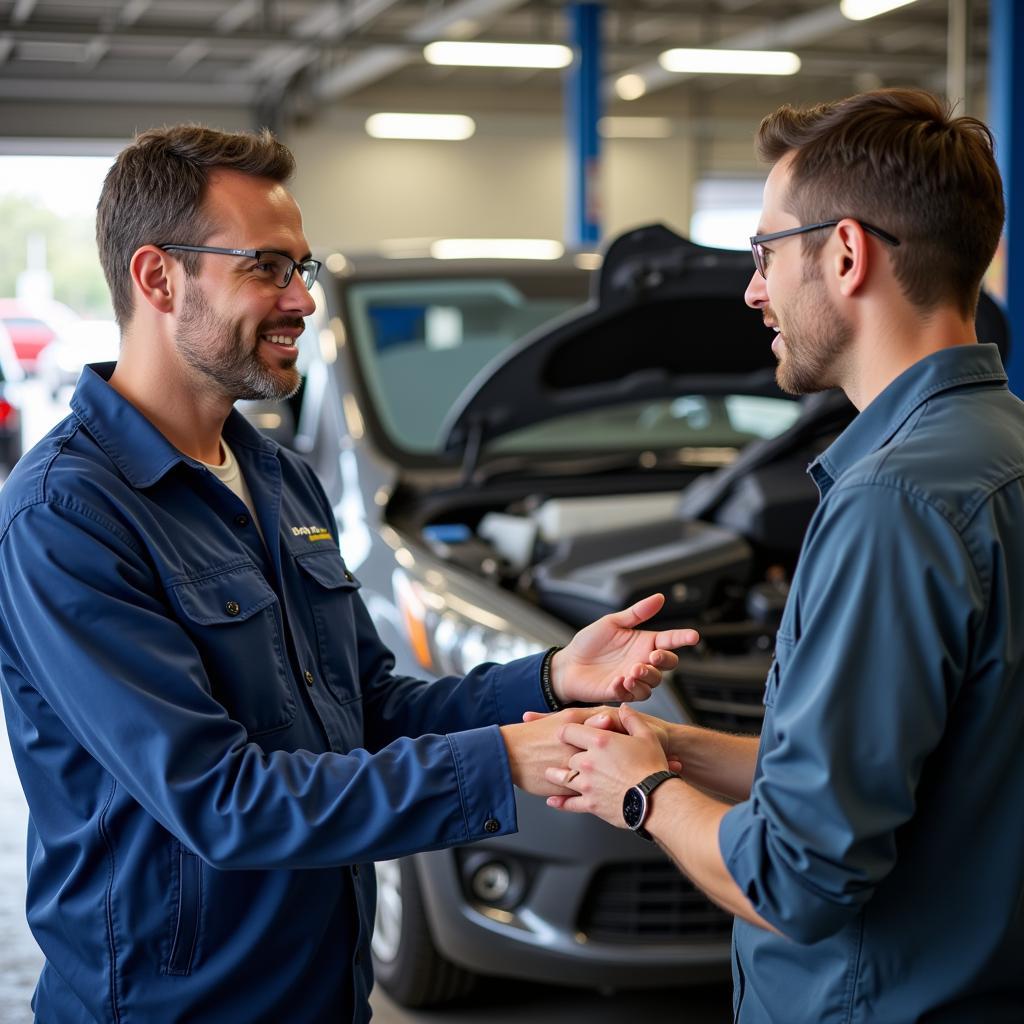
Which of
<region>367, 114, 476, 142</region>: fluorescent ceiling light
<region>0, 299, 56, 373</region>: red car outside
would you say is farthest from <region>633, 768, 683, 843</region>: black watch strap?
<region>0, 299, 56, 373</region>: red car outside

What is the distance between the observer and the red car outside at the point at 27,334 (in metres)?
21.9

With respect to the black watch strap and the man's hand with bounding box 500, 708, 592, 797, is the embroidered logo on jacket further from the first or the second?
the black watch strap

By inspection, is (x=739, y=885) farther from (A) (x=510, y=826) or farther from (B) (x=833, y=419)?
(B) (x=833, y=419)

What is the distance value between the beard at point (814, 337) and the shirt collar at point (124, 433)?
0.79 m

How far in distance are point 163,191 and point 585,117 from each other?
453 inches

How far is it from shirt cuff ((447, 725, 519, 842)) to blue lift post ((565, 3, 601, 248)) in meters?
11.4

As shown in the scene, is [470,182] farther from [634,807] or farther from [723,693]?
[634,807]

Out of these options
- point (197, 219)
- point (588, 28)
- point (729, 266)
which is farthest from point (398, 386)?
point (588, 28)

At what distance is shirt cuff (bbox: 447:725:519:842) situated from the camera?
69.6 inches

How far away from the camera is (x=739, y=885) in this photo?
1441 mm

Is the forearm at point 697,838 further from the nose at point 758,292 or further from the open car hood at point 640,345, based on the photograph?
the open car hood at point 640,345

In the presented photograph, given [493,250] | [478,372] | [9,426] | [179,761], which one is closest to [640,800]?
[179,761]

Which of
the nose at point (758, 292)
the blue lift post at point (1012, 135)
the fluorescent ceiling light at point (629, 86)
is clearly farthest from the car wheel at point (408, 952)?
the fluorescent ceiling light at point (629, 86)

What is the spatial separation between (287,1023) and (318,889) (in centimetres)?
18
